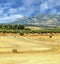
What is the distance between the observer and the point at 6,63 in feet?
71.5

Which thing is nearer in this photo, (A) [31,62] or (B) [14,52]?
(A) [31,62]

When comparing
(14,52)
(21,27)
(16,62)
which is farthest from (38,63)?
(21,27)

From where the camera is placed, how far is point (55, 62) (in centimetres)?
2255

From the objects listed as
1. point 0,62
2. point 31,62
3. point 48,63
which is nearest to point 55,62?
point 48,63

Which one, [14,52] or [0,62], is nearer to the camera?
[0,62]

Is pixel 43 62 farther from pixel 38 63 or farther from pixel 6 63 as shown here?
pixel 6 63

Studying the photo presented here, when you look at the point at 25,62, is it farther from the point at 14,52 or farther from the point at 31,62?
the point at 14,52

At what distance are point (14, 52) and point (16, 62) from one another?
968 cm

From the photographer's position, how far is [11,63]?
21.8 metres

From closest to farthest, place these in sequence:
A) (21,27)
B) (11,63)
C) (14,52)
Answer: (11,63) → (14,52) → (21,27)

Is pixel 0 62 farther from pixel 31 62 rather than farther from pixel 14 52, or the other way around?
pixel 14 52

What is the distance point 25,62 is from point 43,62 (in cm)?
183

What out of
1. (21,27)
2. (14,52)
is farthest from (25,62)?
(21,27)

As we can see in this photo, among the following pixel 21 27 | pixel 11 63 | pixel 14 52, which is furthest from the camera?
pixel 21 27
